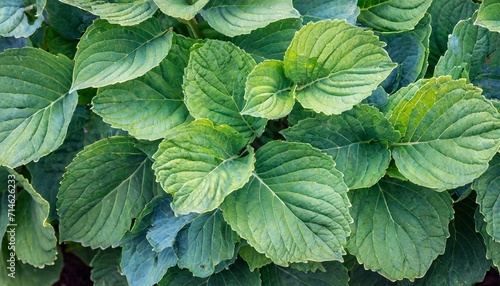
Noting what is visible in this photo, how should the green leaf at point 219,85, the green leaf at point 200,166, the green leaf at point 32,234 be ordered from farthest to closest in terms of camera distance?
the green leaf at point 32,234, the green leaf at point 219,85, the green leaf at point 200,166

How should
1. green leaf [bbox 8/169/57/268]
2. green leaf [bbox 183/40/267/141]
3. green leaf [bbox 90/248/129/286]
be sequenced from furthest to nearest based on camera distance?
1. green leaf [bbox 90/248/129/286]
2. green leaf [bbox 8/169/57/268]
3. green leaf [bbox 183/40/267/141]

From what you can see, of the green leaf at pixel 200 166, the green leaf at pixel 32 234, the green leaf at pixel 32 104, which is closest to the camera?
the green leaf at pixel 200 166

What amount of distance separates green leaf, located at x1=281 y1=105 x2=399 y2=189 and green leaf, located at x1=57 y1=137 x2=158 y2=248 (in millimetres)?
361

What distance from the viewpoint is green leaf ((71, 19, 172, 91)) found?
1.06m

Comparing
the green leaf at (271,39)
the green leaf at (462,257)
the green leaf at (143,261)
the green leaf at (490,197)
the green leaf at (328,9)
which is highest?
the green leaf at (328,9)

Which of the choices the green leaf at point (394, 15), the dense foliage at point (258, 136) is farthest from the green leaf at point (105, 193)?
the green leaf at point (394, 15)

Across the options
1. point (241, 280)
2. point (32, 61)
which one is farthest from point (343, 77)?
point (32, 61)

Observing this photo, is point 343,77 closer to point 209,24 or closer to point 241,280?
point 209,24

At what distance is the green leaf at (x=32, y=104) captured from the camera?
3.64 ft

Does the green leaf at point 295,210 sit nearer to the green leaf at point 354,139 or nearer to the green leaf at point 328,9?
the green leaf at point 354,139

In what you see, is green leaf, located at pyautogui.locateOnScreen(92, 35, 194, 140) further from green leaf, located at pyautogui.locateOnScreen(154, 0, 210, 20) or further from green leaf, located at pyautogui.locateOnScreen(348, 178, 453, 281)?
green leaf, located at pyautogui.locateOnScreen(348, 178, 453, 281)

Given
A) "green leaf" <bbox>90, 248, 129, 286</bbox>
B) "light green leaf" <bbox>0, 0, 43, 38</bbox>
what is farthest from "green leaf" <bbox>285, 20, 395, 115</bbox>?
"green leaf" <bbox>90, 248, 129, 286</bbox>

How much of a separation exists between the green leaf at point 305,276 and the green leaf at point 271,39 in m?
0.50

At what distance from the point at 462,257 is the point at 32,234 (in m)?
0.97
